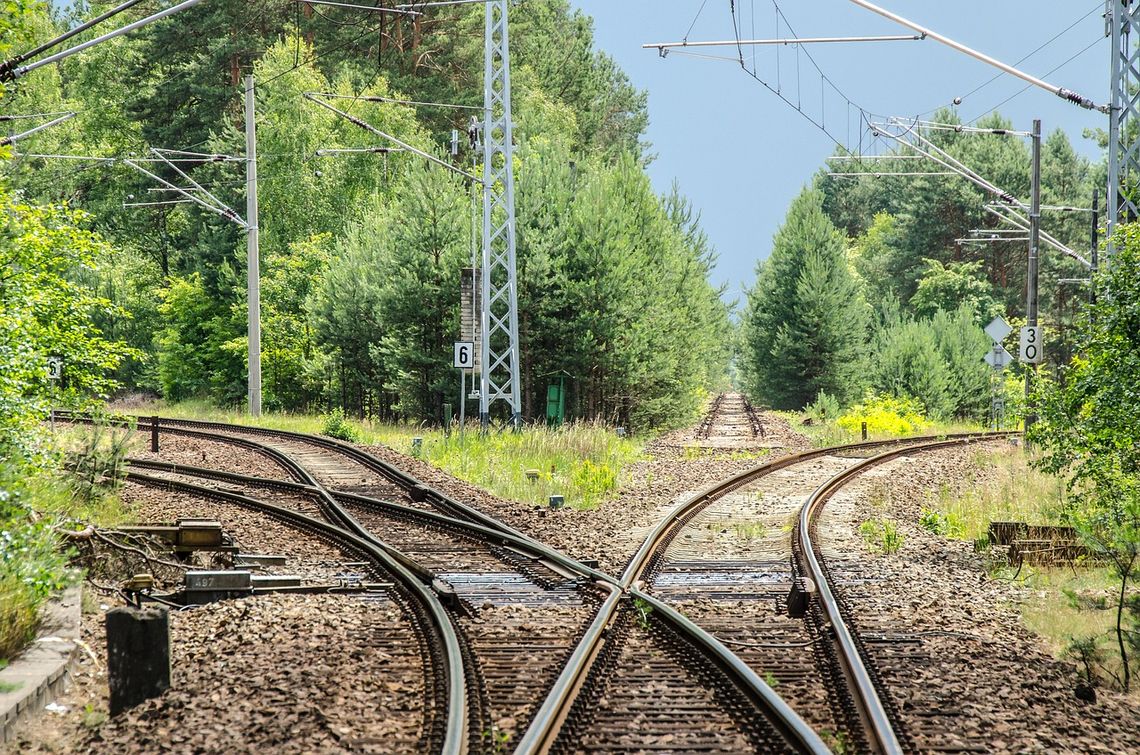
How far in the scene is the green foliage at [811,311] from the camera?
191ft

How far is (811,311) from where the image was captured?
2288 inches

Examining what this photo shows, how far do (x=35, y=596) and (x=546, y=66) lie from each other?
58.0 meters

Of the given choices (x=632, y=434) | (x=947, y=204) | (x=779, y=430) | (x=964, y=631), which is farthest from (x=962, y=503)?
(x=947, y=204)

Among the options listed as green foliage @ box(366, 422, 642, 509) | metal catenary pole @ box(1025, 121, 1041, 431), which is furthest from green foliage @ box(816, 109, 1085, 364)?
green foliage @ box(366, 422, 642, 509)

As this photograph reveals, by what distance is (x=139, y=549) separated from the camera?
12047mm

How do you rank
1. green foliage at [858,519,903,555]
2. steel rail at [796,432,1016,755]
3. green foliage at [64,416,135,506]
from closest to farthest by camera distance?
steel rail at [796,432,1016,755] → green foliage at [858,519,903,555] → green foliage at [64,416,135,506]

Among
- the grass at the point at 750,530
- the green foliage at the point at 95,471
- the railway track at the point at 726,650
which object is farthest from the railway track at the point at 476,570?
the grass at the point at 750,530

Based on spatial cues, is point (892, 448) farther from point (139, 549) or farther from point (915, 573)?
point (139, 549)

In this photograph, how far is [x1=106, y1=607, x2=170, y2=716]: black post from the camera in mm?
7730

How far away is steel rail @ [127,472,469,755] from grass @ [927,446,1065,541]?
755 centimetres

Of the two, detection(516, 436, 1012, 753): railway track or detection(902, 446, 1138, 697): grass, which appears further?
detection(902, 446, 1138, 697): grass

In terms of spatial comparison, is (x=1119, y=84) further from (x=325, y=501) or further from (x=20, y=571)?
(x=20, y=571)

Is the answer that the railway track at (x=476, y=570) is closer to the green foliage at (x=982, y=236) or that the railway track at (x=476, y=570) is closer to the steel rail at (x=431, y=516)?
the steel rail at (x=431, y=516)

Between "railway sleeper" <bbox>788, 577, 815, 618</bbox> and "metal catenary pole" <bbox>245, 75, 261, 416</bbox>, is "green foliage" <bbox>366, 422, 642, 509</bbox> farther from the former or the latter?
"metal catenary pole" <bbox>245, 75, 261, 416</bbox>
